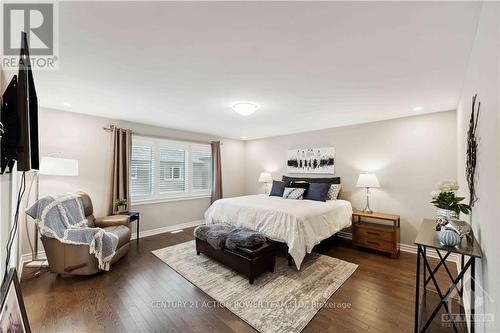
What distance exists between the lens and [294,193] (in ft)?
13.6

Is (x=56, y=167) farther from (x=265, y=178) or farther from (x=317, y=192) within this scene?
(x=317, y=192)

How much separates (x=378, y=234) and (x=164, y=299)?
3267mm

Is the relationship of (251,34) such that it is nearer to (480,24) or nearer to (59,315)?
(480,24)

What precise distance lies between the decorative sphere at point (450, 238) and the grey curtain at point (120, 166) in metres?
4.43

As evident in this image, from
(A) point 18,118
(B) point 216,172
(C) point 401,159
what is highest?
(A) point 18,118

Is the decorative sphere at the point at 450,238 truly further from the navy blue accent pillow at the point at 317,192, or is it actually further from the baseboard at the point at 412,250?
the navy blue accent pillow at the point at 317,192

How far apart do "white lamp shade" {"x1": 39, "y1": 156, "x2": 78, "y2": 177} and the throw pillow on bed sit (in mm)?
3629

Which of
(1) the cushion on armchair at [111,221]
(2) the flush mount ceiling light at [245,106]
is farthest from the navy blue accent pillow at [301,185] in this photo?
(1) the cushion on armchair at [111,221]

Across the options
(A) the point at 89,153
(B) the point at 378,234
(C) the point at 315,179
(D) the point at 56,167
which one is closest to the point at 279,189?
(C) the point at 315,179

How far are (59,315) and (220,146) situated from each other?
437 centimetres

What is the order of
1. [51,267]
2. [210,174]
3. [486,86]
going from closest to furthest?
[486,86]
[51,267]
[210,174]

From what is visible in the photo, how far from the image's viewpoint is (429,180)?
3320 millimetres

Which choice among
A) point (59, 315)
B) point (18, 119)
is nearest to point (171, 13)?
point (18, 119)

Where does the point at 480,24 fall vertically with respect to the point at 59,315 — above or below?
above
